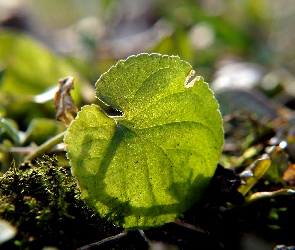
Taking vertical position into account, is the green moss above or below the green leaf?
below

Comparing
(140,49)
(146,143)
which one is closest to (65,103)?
(146,143)

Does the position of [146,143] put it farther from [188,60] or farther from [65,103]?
[188,60]

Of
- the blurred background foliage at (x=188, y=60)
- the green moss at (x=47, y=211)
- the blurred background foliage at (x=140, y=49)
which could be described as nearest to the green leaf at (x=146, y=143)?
the green moss at (x=47, y=211)

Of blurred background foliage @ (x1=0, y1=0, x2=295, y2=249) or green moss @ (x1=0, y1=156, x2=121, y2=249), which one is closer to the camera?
green moss @ (x1=0, y1=156, x2=121, y2=249)

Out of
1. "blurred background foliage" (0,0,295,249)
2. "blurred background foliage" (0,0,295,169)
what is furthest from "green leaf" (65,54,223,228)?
"blurred background foliage" (0,0,295,169)

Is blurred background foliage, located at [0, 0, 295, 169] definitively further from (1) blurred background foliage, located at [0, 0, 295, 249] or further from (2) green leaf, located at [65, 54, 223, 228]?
(2) green leaf, located at [65, 54, 223, 228]

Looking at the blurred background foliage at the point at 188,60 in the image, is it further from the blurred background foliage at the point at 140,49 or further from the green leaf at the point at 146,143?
the green leaf at the point at 146,143

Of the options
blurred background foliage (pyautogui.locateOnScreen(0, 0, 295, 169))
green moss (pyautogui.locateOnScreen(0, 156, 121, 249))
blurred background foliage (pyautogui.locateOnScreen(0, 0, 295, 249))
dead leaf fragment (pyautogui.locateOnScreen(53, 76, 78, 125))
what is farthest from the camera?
blurred background foliage (pyautogui.locateOnScreen(0, 0, 295, 169))
